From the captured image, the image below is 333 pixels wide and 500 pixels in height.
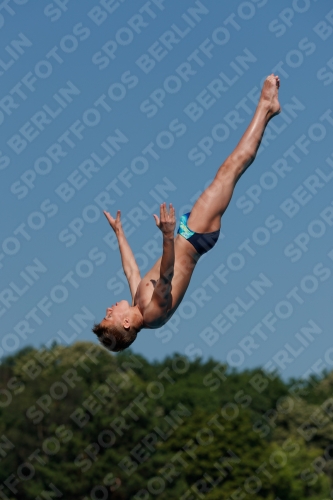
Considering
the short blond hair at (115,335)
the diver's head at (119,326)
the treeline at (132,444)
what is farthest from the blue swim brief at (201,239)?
the treeline at (132,444)

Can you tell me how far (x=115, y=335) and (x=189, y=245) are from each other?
1.53 metres

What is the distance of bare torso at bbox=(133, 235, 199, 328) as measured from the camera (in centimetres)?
1396

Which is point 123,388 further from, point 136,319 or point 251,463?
point 136,319

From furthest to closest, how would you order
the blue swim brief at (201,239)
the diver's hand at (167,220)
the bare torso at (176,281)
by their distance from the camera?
the blue swim brief at (201,239) < the bare torso at (176,281) < the diver's hand at (167,220)

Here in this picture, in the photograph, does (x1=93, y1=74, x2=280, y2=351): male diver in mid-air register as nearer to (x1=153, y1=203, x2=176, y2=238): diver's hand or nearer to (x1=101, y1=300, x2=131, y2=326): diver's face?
(x1=101, y1=300, x2=131, y2=326): diver's face

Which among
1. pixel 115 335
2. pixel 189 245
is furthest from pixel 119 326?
pixel 189 245

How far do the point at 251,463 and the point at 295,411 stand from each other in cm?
1392

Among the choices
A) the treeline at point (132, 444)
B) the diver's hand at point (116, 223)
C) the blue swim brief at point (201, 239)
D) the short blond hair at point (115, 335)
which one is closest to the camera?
the short blond hair at point (115, 335)

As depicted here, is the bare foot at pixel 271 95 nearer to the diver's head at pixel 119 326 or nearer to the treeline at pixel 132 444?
the diver's head at pixel 119 326

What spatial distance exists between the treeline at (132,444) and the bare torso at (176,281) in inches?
1852

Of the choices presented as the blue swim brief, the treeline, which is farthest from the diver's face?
the treeline

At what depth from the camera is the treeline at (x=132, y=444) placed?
61219mm

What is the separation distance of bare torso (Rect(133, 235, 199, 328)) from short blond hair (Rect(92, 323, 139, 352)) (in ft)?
0.84

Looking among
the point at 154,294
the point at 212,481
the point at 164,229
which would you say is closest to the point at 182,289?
the point at 154,294
